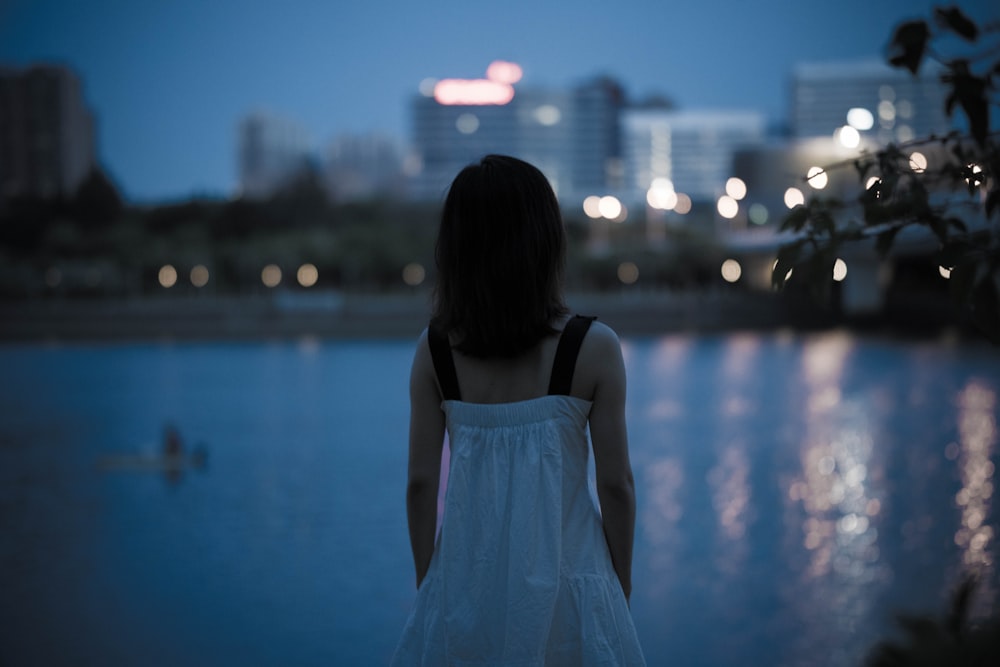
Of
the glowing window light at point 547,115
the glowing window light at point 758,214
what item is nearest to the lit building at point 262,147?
the glowing window light at point 547,115

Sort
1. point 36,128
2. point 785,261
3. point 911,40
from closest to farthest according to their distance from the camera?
point 911,40, point 785,261, point 36,128

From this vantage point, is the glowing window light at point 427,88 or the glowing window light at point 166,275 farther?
the glowing window light at point 427,88

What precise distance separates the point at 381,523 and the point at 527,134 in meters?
101

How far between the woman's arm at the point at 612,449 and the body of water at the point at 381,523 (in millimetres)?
414

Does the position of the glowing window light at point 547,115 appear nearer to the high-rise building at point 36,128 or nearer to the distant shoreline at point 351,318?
the high-rise building at point 36,128

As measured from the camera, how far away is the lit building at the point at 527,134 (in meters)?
104

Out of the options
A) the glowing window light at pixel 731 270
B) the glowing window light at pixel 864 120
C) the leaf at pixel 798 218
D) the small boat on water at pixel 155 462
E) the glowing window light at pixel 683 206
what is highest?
the glowing window light at pixel 683 206

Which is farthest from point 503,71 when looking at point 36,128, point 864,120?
point 864,120

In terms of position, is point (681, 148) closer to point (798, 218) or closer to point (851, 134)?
point (851, 134)

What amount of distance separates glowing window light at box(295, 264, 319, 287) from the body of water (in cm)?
3189

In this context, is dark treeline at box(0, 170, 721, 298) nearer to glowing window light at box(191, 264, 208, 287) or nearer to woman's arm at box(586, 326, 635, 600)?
glowing window light at box(191, 264, 208, 287)

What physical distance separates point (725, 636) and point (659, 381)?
14.8 metres

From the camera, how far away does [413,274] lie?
51.6 meters

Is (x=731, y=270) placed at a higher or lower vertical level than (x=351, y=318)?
higher
